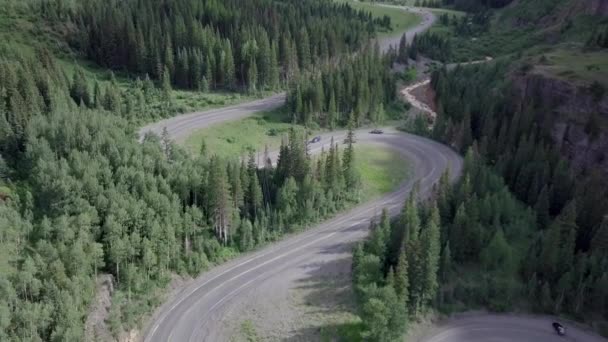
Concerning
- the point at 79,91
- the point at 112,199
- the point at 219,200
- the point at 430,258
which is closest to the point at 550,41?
the point at 430,258

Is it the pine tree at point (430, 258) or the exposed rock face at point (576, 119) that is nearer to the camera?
the pine tree at point (430, 258)

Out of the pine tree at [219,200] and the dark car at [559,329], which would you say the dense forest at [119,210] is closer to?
the pine tree at [219,200]

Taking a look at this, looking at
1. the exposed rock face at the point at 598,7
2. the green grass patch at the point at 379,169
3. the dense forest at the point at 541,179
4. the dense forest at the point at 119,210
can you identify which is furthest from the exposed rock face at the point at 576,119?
the exposed rock face at the point at 598,7

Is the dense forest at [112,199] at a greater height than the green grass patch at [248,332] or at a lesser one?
greater

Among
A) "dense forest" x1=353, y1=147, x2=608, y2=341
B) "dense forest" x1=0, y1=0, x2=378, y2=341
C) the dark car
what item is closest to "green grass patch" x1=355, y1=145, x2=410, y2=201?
"dense forest" x1=0, y1=0, x2=378, y2=341

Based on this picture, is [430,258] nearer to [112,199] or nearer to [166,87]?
[112,199]

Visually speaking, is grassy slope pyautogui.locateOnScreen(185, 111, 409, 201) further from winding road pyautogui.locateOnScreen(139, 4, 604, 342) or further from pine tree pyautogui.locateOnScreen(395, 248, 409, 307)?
pine tree pyautogui.locateOnScreen(395, 248, 409, 307)

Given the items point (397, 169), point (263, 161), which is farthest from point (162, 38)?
point (397, 169)
